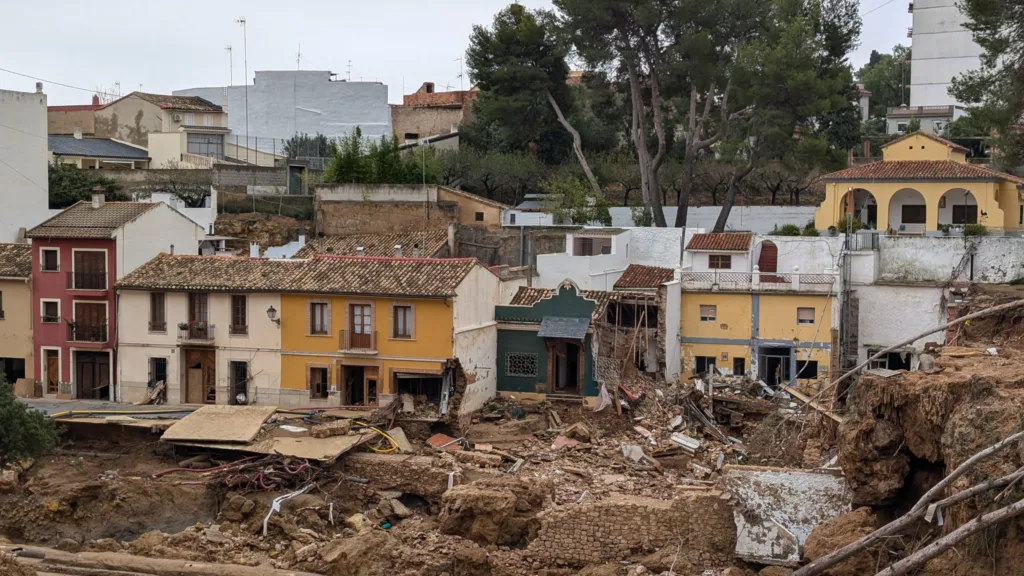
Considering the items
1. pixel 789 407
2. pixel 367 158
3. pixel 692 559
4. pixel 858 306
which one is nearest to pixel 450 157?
pixel 367 158

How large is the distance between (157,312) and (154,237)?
287cm

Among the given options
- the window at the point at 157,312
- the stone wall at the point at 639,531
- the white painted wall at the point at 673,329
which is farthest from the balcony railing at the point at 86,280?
the stone wall at the point at 639,531

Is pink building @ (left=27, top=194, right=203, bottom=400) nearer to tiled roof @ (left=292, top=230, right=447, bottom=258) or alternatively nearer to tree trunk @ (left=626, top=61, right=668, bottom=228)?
tiled roof @ (left=292, top=230, right=447, bottom=258)

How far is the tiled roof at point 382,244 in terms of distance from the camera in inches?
1578

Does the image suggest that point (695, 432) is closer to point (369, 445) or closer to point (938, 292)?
point (369, 445)

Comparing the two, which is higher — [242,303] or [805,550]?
[242,303]

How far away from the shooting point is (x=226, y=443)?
26.9m

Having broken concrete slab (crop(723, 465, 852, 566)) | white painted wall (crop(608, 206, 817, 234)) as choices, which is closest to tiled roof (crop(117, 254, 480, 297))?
broken concrete slab (crop(723, 465, 852, 566))

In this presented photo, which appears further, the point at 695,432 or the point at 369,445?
the point at 695,432

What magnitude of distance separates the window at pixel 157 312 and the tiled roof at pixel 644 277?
1318 centimetres

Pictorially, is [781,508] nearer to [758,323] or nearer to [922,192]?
[758,323]

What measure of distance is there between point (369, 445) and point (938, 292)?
19252 mm

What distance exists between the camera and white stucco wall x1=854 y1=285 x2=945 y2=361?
37.7 m

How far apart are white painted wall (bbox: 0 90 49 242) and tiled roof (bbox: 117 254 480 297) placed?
29.4 feet
